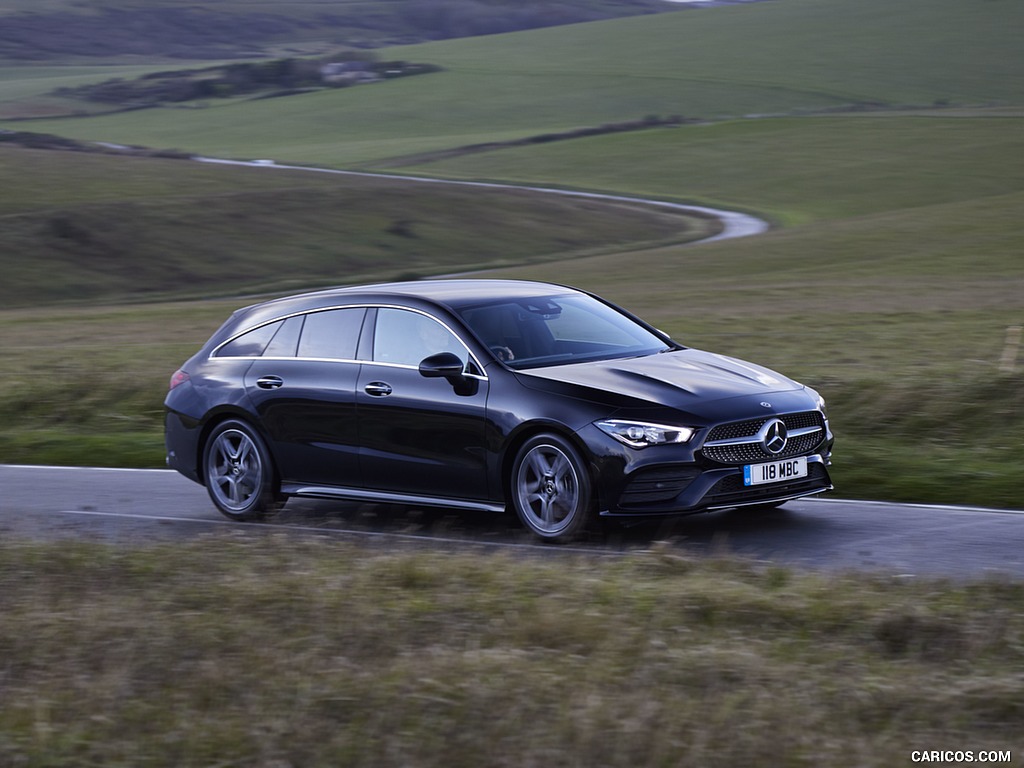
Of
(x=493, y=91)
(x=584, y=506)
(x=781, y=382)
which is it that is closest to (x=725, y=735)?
(x=584, y=506)

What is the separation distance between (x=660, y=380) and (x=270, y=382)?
289 centimetres

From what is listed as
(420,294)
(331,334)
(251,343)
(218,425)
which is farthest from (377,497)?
(251,343)

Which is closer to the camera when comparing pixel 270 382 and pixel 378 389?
pixel 378 389

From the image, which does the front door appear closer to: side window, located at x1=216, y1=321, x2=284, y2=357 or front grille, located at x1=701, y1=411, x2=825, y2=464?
side window, located at x1=216, y1=321, x2=284, y2=357

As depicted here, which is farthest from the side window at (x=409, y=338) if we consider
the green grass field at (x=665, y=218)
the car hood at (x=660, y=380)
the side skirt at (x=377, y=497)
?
the green grass field at (x=665, y=218)

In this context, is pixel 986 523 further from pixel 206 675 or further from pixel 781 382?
pixel 206 675

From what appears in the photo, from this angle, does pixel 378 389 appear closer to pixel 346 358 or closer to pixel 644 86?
pixel 346 358

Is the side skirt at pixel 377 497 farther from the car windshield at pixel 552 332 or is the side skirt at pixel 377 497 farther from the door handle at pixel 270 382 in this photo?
the car windshield at pixel 552 332

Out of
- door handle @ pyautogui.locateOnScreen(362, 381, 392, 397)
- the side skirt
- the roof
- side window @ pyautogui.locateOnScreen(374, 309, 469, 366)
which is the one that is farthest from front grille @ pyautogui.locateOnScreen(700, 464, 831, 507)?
door handle @ pyautogui.locateOnScreen(362, 381, 392, 397)

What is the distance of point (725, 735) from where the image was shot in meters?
4.81

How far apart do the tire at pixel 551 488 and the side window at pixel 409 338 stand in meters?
0.94

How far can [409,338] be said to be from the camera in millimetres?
10219

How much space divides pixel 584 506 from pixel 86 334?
19.5m

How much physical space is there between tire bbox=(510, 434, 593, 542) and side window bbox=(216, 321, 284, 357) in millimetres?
2526
